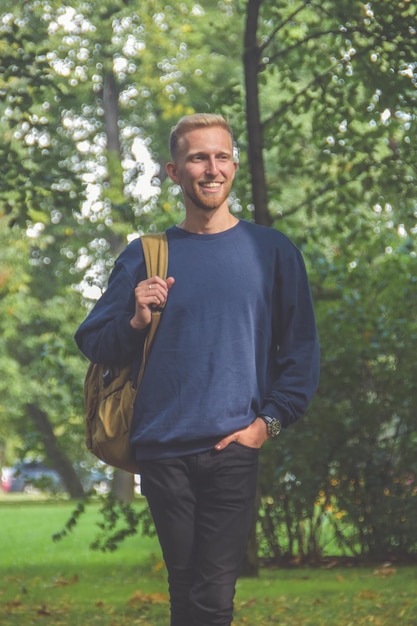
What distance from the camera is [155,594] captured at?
28.0 feet

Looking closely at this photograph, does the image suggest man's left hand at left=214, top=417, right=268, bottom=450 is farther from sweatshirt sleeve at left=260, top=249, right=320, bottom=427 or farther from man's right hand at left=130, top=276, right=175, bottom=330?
man's right hand at left=130, top=276, right=175, bottom=330

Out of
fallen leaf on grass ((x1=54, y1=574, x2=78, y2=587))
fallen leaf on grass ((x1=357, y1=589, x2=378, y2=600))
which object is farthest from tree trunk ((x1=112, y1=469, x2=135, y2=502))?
fallen leaf on grass ((x1=357, y1=589, x2=378, y2=600))

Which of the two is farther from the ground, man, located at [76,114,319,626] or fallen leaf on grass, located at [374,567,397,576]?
man, located at [76,114,319,626]

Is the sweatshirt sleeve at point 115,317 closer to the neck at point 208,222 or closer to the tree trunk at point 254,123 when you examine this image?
the neck at point 208,222

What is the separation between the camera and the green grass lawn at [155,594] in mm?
7504

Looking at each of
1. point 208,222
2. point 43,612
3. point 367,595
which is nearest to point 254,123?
point 367,595

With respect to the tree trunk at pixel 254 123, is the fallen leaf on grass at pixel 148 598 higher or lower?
lower

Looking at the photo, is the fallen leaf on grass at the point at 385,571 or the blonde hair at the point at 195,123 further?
the fallen leaf on grass at the point at 385,571

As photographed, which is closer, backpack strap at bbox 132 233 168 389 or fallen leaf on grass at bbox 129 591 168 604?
backpack strap at bbox 132 233 168 389

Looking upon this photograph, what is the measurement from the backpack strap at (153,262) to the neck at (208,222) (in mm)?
101

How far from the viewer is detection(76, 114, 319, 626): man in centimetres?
391

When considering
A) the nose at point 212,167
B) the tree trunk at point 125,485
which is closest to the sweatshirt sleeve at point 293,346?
the nose at point 212,167

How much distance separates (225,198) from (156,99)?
25823 millimetres

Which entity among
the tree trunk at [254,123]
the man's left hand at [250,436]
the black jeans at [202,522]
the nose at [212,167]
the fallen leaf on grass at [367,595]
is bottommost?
the fallen leaf on grass at [367,595]
